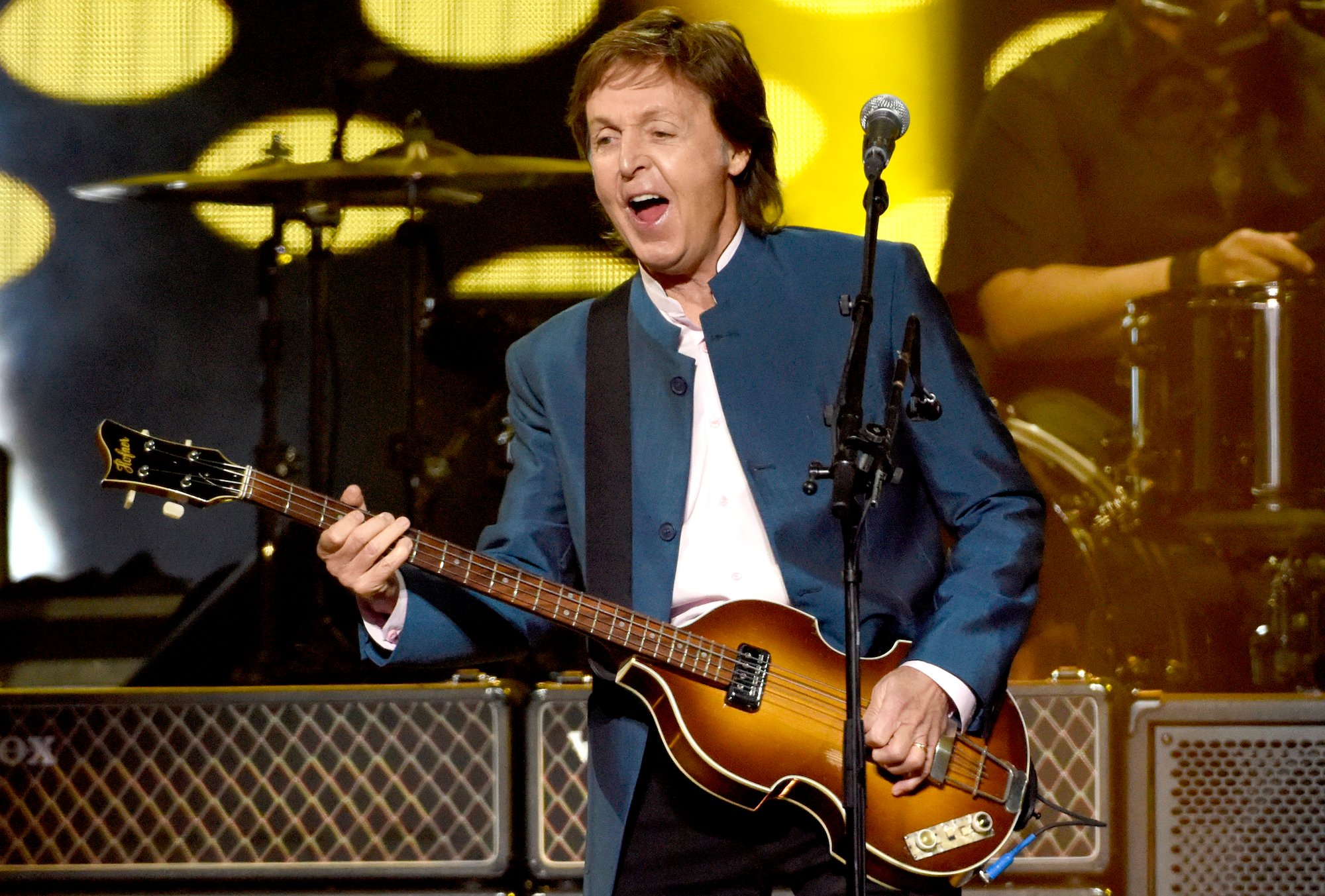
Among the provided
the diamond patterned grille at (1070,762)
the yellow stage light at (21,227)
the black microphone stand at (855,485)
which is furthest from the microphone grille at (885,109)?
the yellow stage light at (21,227)

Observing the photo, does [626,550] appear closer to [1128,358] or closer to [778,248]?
[778,248]

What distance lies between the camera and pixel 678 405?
200 centimetres

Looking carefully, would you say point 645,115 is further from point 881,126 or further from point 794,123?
point 794,123

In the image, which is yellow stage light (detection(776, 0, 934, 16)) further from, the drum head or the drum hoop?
the drum head

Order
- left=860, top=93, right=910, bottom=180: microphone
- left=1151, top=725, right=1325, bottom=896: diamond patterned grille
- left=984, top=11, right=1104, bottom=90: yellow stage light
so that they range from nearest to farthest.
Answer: left=860, top=93, right=910, bottom=180: microphone → left=1151, top=725, right=1325, bottom=896: diamond patterned grille → left=984, top=11, right=1104, bottom=90: yellow stage light

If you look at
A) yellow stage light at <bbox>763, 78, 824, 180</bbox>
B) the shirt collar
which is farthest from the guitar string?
yellow stage light at <bbox>763, 78, 824, 180</bbox>

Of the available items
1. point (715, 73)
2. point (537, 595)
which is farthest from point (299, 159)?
point (537, 595)

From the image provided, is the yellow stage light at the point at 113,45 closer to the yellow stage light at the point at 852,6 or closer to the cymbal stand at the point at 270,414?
the cymbal stand at the point at 270,414

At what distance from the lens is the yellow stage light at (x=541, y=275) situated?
3.77m

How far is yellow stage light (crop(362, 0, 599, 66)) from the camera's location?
12.4 feet

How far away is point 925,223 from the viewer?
367cm

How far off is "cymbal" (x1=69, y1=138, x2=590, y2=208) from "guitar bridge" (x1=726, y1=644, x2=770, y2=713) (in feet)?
6.64

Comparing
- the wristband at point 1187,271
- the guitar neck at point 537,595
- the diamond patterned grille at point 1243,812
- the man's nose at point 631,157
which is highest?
the wristband at point 1187,271

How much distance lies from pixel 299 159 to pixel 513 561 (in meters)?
2.16
